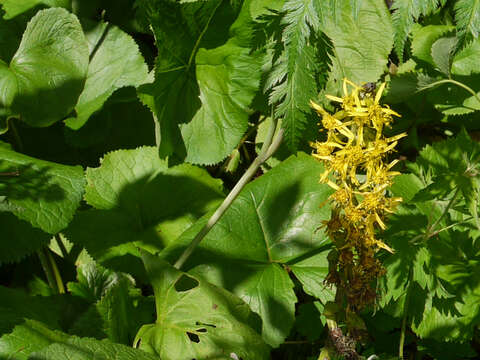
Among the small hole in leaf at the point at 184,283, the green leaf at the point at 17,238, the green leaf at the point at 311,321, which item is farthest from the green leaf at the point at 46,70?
the green leaf at the point at 311,321

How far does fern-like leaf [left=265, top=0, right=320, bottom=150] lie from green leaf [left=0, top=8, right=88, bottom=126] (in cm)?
113

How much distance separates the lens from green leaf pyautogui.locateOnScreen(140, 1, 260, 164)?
2.25 m

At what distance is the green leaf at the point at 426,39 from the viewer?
2762 millimetres

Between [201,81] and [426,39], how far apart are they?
113 centimetres

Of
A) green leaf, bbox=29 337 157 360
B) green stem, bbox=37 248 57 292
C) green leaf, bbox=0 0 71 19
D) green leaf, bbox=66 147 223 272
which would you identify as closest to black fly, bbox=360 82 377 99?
green leaf, bbox=29 337 157 360

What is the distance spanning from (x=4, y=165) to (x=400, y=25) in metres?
1.35

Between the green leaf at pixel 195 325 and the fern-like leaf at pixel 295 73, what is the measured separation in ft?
1.94

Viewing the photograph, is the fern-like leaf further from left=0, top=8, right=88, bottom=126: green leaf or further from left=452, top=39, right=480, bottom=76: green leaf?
left=452, top=39, right=480, bottom=76: green leaf

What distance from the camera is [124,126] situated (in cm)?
283

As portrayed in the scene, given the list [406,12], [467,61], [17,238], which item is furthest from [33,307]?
[467,61]

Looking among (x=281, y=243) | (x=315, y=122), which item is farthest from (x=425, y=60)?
(x=281, y=243)

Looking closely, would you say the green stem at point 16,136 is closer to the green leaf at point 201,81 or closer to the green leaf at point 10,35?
the green leaf at point 10,35

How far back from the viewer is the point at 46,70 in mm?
2488

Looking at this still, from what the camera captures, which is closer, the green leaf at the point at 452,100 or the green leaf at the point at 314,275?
the green leaf at the point at 314,275
